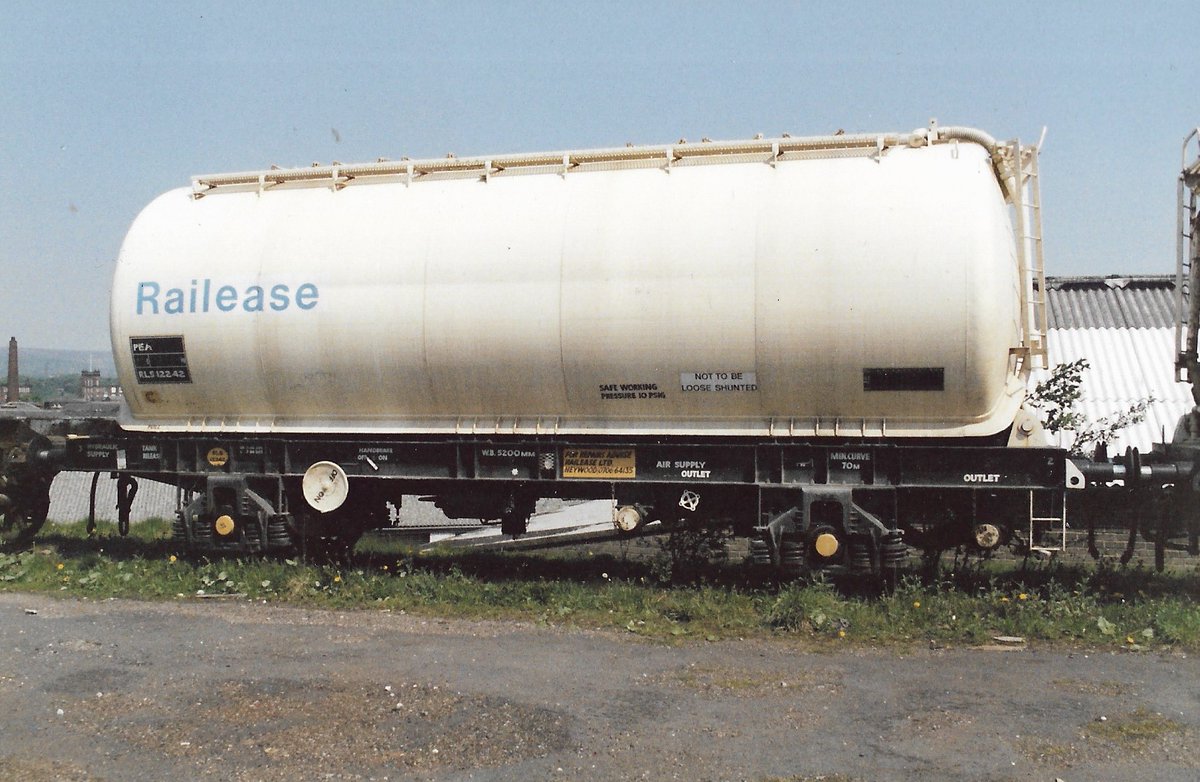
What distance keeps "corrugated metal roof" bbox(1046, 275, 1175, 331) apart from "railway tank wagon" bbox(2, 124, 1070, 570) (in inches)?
556

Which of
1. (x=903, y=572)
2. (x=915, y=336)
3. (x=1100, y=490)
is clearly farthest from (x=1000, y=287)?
(x=903, y=572)

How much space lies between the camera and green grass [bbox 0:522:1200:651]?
8.12 m

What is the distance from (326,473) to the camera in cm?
1043

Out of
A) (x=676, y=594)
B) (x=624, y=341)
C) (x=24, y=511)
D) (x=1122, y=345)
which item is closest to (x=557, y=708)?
(x=676, y=594)

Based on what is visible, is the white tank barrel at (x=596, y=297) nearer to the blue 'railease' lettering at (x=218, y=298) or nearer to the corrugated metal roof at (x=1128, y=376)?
the blue 'railease' lettering at (x=218, y=298)

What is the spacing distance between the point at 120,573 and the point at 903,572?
26.7ft

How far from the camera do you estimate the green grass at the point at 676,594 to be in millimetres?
8125

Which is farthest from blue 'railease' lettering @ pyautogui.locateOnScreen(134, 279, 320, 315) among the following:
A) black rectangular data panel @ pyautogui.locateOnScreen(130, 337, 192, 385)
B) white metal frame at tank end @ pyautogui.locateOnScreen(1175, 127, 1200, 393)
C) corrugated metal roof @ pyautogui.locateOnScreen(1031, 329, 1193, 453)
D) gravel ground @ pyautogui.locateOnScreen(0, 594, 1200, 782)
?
corrugated metal roof @ pyautogui.locateOnScreen(1031, 329, 1193, 453)

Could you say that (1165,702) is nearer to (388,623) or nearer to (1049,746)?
(1049,746)

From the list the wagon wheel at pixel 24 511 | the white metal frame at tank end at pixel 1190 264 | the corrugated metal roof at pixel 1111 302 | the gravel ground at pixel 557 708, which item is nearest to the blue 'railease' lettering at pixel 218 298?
the wagon wheel at pixel 24 511

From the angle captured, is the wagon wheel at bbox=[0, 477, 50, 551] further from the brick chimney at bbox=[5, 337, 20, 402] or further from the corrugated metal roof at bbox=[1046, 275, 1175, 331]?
the corrugated metal roof at bbox=[1046, 275, 1175, 331]

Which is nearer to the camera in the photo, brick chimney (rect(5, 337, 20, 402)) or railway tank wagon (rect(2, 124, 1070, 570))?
railway tank wagon (rect(2, 124, 1070, 570))

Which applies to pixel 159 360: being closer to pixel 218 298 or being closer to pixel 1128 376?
pixel 218 298

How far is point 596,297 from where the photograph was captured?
365 inches
